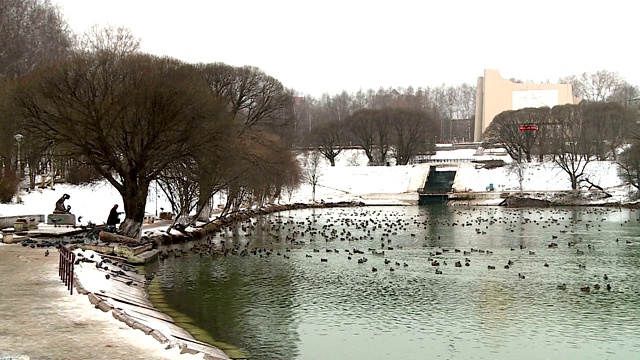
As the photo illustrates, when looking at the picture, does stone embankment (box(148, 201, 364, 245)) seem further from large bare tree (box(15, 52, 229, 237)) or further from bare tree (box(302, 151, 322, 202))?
bare tree (box(302, 151, 322, 202))

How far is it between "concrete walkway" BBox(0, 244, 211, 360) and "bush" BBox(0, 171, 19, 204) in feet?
73.8

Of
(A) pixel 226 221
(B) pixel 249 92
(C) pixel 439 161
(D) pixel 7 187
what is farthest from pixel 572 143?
(D) pixel 7 187

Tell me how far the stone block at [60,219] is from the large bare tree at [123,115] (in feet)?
16.4

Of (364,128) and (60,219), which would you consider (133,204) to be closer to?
(60,219)

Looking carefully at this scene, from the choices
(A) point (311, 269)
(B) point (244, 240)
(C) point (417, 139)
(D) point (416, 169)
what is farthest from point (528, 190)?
(A) point (311, 269)

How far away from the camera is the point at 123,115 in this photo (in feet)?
97.8

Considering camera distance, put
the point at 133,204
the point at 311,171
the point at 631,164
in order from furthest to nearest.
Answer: the point at 311,171 → the point at 631,164 → the point at 133,204

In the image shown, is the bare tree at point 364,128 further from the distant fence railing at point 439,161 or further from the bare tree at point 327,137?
the distant fence railing at point 439,161

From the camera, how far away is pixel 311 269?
25891mm

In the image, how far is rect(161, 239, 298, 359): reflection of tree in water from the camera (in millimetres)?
15492

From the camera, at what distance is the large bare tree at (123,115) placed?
2973 cm

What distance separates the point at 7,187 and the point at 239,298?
24.7m

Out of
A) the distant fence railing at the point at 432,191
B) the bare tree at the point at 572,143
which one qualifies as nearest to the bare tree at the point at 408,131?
the distant fence railing at the point at 432,191

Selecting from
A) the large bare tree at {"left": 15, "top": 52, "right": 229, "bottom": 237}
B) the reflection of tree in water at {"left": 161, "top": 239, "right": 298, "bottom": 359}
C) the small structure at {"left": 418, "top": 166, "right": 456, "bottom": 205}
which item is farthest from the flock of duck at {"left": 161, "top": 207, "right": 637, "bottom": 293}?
the small structure at {"left": 418, "top": 166, "right": 456, "bottom": 205}
